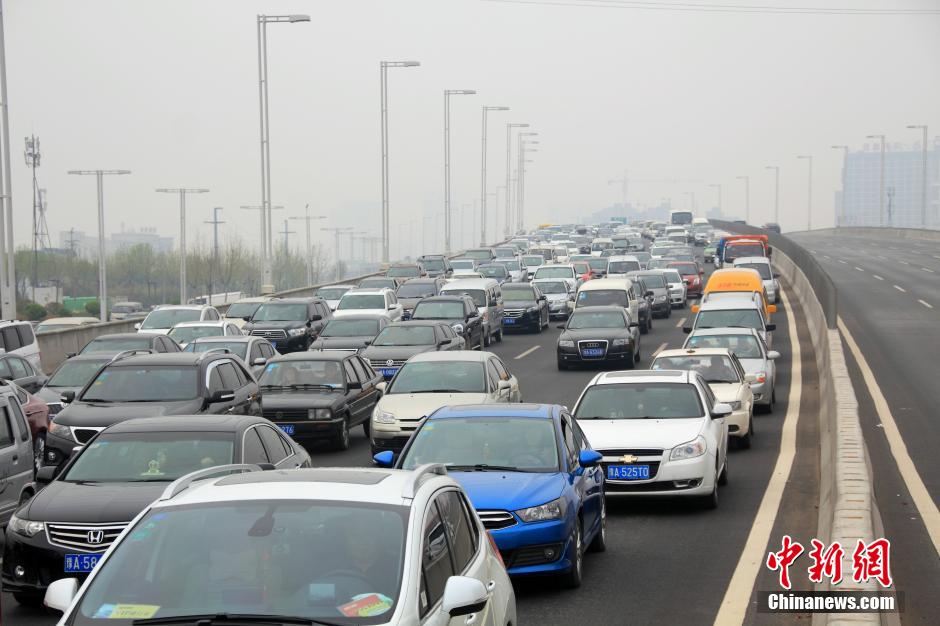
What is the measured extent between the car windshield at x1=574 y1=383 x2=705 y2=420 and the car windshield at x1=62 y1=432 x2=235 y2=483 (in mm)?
5526

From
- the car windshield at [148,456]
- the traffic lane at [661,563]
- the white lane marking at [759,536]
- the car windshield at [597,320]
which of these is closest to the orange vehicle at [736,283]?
the car windshield at [597,320]

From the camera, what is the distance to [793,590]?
33.7ft

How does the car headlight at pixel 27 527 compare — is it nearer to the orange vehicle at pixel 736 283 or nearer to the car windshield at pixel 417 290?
the orange vehicle at pixel 736 283

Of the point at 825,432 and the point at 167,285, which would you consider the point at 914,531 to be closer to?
the point at 825,432

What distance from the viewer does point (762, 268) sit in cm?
5019

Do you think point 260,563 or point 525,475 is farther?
point 525,475

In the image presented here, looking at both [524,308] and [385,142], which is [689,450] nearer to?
[524,308]

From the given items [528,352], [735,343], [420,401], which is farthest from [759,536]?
[528,352]

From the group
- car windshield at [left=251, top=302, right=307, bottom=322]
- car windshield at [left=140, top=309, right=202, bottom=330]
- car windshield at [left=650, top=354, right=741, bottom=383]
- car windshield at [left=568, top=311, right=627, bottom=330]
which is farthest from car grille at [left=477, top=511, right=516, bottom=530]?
car windshield at [left=251, top=302, right=307, bottom=322]

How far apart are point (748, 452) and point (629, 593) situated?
9.35 m

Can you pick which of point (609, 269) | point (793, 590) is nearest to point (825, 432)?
point (793, 590)

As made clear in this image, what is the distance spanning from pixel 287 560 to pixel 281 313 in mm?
30750

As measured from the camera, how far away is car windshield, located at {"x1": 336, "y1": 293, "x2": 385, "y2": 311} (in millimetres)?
38688

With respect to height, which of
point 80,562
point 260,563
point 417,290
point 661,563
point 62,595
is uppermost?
point 260,563
